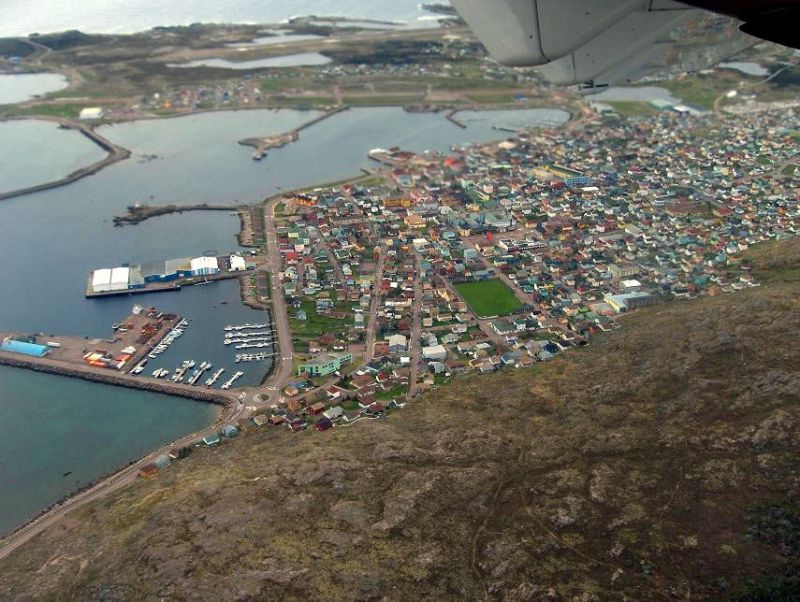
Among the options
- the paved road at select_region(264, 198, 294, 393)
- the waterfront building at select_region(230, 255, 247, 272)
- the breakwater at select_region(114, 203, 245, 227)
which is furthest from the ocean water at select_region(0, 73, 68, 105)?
the waterfront building at select_region(230, 255, 247, 272)

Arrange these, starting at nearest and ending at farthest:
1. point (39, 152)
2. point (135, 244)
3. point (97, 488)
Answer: point (97, 488) < point (135, 244) < point (39, 152)

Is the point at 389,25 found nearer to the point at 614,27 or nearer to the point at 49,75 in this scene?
the point at 49,75

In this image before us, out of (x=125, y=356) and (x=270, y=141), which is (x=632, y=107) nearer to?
(x=270, y=141)

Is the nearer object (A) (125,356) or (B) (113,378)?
(B) (113,378)

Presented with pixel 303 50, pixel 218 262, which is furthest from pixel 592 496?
pixel 303 50

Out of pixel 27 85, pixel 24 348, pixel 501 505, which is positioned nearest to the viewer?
pixel 501 505

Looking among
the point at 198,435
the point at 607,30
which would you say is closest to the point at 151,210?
the point at 198,435
